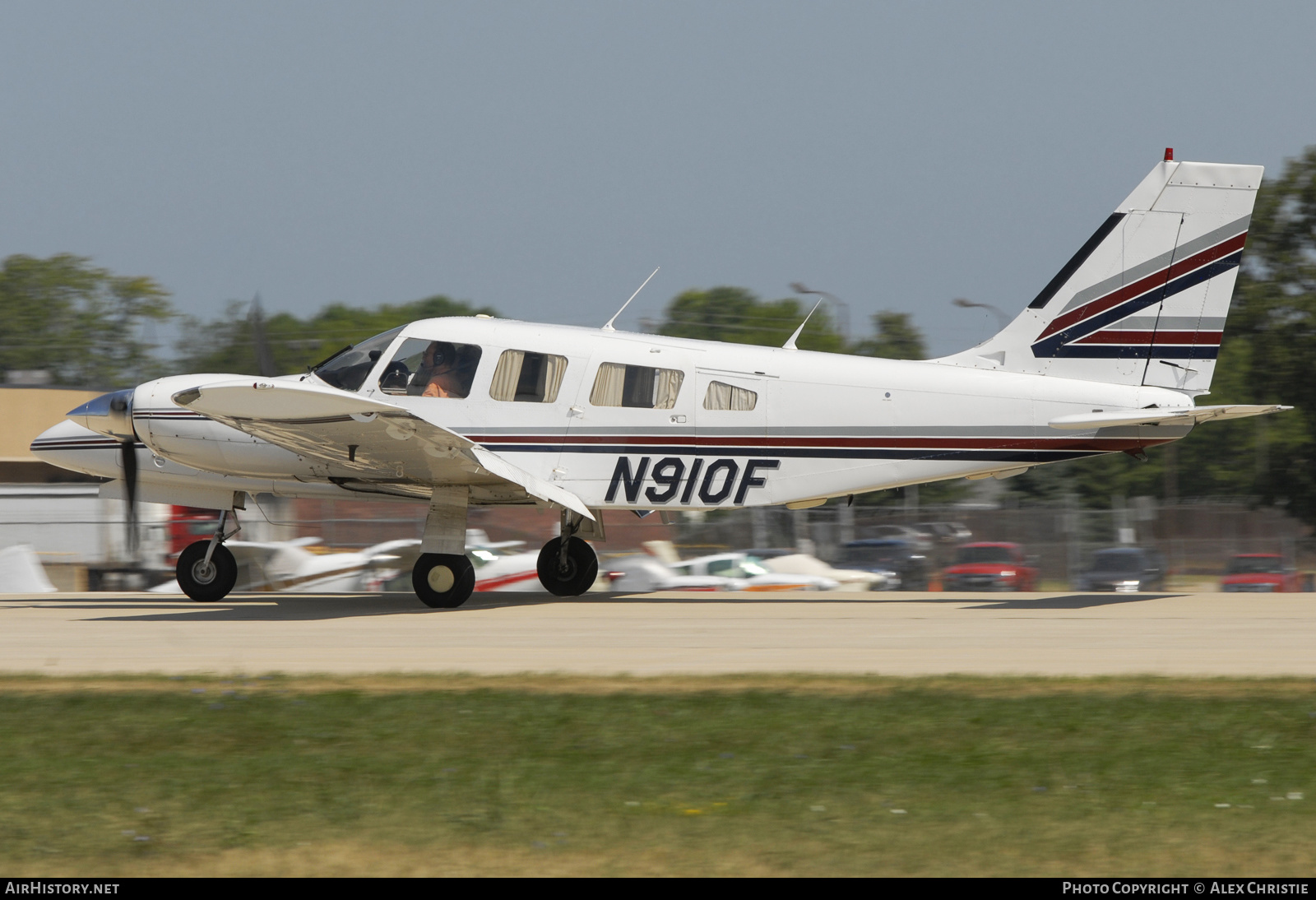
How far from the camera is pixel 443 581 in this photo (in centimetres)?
1496

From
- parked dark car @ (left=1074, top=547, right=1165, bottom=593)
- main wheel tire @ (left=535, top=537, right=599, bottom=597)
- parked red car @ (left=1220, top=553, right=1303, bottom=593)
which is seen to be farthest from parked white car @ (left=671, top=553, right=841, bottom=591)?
parked red car @ (left=1220, top=553, right=1303, bottom=593)

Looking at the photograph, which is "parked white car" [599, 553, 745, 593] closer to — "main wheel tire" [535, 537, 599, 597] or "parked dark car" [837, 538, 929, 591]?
"parked dark car" [837, 538, 929, 591]

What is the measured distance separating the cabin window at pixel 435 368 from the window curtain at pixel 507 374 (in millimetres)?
254

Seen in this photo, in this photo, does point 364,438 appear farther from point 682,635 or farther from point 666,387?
point 682,635

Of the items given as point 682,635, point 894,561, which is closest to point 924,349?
point 894,561

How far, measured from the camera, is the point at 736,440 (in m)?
14.8

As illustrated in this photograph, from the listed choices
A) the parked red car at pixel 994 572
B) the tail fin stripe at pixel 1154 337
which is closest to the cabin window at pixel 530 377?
the tail fin stripe at pixel 1154 337

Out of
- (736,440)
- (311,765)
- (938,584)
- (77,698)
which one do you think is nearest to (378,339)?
(736,440)

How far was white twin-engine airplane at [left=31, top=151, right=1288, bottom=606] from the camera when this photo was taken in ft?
47.3

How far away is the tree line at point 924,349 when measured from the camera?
34.1 meters

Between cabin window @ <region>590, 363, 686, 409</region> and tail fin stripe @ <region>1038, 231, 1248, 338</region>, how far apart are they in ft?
13.9

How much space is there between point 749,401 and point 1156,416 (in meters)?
4.32

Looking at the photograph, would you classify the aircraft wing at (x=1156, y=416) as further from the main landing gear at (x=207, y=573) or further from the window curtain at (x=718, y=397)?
the main landing gear at (x=207, y=573)

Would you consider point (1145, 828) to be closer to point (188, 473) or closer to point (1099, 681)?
point (1099, 681)
